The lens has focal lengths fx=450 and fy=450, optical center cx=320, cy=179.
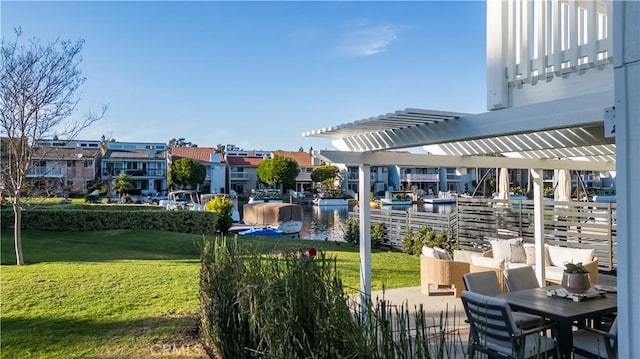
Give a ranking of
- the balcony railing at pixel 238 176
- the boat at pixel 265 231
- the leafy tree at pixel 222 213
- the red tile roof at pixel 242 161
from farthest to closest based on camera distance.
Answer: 1. the red tile roof at pixel 242 161
2. the balcony railing at pixel 238 176
3. the boat at pixel 265 231
4. the leafy tree at pixel 222 213

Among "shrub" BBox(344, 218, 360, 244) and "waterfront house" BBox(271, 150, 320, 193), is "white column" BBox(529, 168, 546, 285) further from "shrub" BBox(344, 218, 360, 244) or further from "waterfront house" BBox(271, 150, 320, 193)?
"waterfront house" BBox(271, 150, 320, 193)

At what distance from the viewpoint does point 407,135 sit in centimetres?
466

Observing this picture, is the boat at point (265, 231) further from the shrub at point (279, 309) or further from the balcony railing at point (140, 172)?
the balcony railing at point (140, 172)

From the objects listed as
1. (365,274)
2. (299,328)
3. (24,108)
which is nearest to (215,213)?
(24,108)

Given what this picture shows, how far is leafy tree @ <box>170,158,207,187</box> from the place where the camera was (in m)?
45.6

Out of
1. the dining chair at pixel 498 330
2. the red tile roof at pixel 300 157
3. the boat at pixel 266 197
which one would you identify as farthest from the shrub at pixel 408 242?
the red tile roof at pixel 300 157

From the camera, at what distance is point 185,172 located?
4553 centimetres

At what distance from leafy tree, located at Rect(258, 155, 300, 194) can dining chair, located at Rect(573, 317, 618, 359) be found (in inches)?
1699

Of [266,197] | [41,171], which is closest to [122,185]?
[266,197]

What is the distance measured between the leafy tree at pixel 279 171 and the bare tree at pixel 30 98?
36.4 meters

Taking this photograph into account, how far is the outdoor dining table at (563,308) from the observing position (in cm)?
400

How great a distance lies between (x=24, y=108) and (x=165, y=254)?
15.2 feet

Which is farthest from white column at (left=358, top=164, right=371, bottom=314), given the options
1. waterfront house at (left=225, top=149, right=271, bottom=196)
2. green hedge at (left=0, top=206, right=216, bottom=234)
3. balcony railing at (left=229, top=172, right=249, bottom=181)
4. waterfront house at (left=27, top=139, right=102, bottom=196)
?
balcony railing at (left=229, top=172, right=249, bottom=181)

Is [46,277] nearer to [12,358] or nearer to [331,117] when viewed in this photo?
[12,358]
